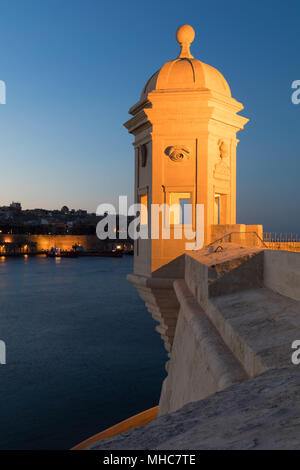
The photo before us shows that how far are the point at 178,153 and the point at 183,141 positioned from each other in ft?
0.91

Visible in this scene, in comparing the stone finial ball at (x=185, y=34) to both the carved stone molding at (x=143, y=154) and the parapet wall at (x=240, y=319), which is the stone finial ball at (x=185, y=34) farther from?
the parapet wall at (x=240, y=319)

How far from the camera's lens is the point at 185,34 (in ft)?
29.5

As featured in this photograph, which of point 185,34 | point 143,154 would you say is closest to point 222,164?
point 143,154

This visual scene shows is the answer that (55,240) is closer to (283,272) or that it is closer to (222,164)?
(222,164)

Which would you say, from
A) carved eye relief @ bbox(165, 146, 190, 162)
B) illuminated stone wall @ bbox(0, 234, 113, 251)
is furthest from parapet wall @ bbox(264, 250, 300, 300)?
illuminated stone wall @ bbox(0, 234, 113, 251)

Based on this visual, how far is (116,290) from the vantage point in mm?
47469

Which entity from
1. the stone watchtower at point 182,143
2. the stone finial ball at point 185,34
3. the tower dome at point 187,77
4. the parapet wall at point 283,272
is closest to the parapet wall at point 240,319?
the parapet wall at point 283,272

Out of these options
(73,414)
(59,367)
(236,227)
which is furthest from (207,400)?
(59,367)

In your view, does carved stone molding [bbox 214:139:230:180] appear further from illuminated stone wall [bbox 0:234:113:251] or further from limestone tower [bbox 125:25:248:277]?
illuminated stone wall [bbox 0:234:113:251]

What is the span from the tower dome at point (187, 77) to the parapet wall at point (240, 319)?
4355 millimetres

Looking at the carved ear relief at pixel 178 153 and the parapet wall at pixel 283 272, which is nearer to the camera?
the parapet wall at pixel 283 272

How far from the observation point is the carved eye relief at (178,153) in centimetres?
820

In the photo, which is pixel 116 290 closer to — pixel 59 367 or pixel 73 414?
pixel 59 367
